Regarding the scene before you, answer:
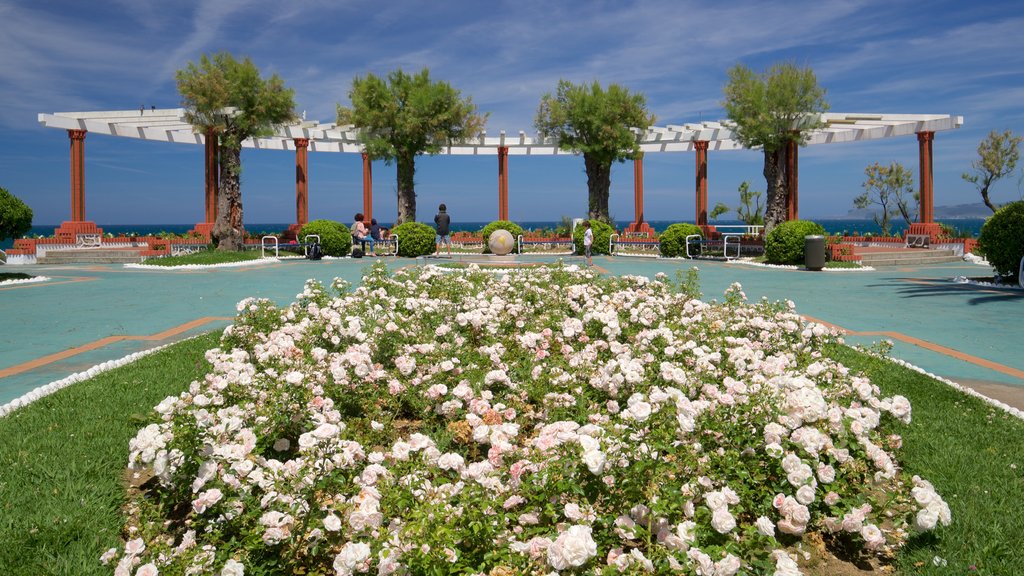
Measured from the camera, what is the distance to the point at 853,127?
2723 centimetres

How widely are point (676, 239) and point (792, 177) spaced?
18.3ft

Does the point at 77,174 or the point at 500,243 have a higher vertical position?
the point at 77,174

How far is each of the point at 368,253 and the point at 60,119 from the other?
38.6ft

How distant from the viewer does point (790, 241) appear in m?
19.1

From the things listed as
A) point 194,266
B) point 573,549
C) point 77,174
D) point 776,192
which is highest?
point 77,174

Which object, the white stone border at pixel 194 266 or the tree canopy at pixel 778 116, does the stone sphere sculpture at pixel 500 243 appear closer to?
the white stone border at pixel 194 266

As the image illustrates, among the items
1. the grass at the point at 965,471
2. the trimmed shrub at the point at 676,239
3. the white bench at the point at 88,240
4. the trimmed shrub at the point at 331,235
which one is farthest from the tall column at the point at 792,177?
the white bench at the point at 88,240

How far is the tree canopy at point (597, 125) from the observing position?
89.5ft

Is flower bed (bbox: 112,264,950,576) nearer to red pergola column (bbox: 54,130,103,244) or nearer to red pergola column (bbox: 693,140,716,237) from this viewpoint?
red pergola column (bbox: 54,130,103,244)

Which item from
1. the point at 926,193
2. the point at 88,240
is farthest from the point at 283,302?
the point at 926,193

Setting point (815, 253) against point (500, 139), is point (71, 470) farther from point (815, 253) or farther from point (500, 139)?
point (500, 139)

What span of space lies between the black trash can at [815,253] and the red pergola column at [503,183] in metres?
14.7

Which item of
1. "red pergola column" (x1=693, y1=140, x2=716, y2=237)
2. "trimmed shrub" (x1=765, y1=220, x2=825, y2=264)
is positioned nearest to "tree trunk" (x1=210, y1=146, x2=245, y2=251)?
"trimmed shrub" (x1=765, y1=220, x2=825, y2=264)

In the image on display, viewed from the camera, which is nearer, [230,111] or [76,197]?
[230,111]
